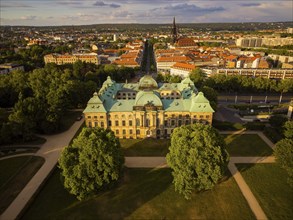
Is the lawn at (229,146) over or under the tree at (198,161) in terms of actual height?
under

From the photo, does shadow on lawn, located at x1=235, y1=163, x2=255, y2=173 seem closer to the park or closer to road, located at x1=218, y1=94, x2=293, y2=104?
the park

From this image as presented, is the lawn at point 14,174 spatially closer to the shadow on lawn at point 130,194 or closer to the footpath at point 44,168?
the footpath at point 44,168

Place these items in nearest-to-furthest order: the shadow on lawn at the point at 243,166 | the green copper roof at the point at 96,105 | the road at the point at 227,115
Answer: the shadow on lawn at the point at 243,166 → the green copper roof at the point at 96,105 → the road at the point at 227,115

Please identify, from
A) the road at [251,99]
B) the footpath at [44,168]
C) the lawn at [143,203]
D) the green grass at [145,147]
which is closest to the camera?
the lawn at [143,203]

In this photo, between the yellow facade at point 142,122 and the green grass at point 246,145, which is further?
the yellow facade at point 142,122

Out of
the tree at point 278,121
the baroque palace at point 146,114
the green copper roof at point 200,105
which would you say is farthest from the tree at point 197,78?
the tree at point 278,121

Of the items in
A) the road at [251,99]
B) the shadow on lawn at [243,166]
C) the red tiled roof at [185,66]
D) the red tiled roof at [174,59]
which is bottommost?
the shadow on lawn at [243,166]
